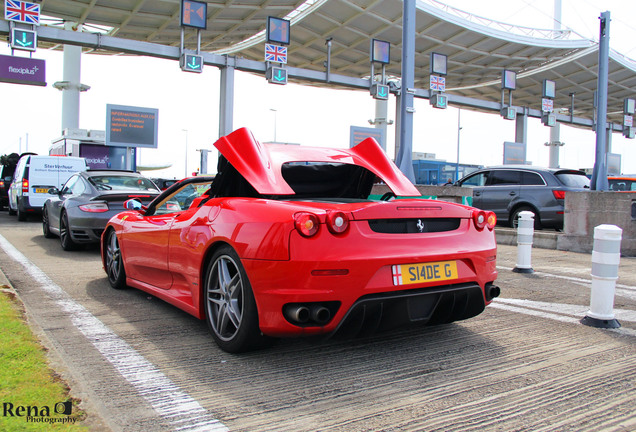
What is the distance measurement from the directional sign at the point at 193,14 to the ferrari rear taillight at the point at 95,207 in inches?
767

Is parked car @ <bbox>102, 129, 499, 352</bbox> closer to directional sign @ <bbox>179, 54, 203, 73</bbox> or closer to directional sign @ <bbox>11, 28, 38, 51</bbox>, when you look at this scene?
directional sign @ <bbox>11, 28, 38, 51</bbox>

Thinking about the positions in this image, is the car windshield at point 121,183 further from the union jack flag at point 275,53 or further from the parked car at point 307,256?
the union jack flag at point 275,53

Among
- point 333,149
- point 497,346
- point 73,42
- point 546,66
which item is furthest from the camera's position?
point 546,66

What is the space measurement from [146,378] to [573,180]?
1085cm

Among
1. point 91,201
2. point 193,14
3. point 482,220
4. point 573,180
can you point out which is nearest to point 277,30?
point 193,14

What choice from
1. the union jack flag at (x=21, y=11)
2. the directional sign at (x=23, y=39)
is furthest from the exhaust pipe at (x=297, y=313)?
the union jack flag at (x=21, y=11)

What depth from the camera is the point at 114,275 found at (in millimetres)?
5488

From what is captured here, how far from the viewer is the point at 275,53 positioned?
26.1m

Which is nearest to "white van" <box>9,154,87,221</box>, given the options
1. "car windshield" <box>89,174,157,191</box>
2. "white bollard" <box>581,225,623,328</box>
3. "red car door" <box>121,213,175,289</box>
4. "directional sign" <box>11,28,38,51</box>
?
"car windshield" <box>89,174,157,191</box>

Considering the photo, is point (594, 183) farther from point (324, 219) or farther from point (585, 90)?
point (585, 90)

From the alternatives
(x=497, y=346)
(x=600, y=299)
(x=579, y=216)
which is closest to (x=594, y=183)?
(x=579, y=216)

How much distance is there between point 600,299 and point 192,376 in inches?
125

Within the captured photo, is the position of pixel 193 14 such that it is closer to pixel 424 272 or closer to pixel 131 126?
pixel 131 126

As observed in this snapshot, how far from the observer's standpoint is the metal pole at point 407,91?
12555 millimetres
